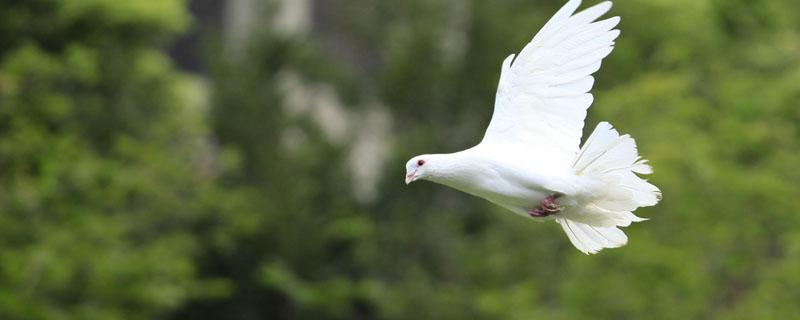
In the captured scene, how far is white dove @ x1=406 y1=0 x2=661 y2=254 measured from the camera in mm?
8195

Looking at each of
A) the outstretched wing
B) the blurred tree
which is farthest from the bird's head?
the blurred tree

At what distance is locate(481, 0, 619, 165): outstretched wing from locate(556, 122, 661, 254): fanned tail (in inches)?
12.5

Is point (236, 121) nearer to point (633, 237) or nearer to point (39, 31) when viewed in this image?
point (39, 31)

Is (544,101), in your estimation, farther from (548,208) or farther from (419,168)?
(419,168)

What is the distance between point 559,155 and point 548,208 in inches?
15.0

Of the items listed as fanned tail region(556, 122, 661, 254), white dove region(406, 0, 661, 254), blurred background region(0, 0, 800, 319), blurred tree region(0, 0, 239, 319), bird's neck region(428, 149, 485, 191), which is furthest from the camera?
blurred tree region(0, 0, 239, 319)

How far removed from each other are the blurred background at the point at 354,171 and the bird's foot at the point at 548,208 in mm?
7604

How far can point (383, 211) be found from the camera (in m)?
22.9

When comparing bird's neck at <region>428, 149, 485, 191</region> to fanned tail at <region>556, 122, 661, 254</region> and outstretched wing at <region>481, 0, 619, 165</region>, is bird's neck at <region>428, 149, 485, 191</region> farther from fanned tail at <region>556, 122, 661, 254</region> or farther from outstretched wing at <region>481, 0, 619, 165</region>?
fanned tail at <region>556, 122, 661, 254</region>

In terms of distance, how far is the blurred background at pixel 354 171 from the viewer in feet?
58.1

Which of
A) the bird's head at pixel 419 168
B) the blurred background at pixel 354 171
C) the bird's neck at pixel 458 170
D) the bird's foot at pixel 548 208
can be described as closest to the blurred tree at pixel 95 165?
the blurred background at pixel 354 171

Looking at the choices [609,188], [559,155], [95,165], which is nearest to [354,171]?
[95,165]

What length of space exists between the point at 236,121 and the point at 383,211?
239 centimetres

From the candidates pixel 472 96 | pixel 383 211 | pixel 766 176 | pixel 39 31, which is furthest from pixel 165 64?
pixel 766 176
